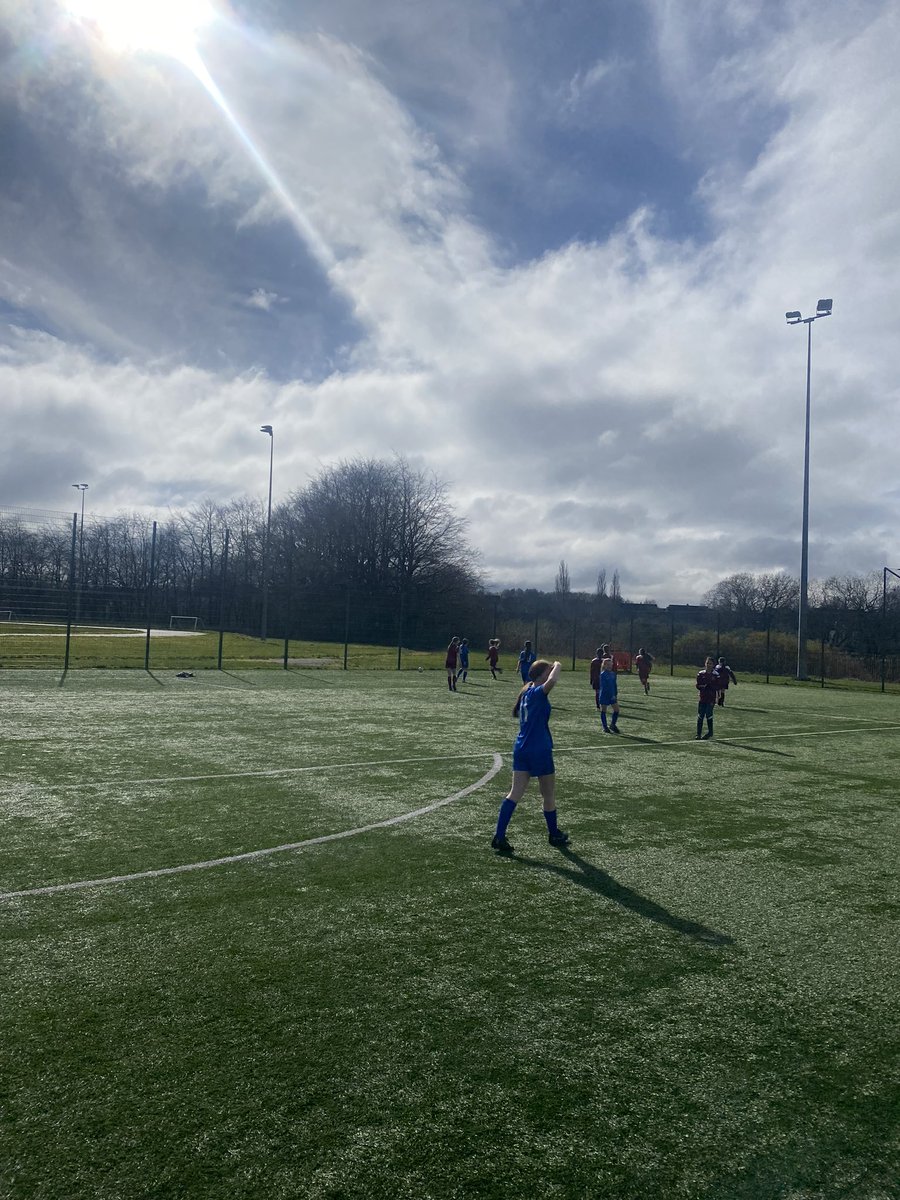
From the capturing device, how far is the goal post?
4147 centimetres

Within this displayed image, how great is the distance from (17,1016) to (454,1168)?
2.43 m

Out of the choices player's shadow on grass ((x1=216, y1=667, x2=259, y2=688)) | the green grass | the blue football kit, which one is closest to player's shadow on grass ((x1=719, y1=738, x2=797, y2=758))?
the green grass

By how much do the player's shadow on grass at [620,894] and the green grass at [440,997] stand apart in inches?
1.6

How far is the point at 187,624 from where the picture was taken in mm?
43656

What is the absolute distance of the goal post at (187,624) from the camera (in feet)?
136

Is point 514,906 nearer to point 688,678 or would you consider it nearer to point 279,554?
point 688,678

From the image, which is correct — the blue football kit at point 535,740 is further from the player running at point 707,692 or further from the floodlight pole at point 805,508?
the floodlight pole at point 805,508

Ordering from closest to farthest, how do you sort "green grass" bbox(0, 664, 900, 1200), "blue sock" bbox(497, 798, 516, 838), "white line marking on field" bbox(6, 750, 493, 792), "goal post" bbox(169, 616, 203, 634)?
"green grass" bbox(0, 664, 900, 1200) → "blue sock" bbox(497, 798, 516, 838) → "white line marking on field" bbox(6, 750, 493, 792) → "goal post" bbox(169, 616, 203, 634)

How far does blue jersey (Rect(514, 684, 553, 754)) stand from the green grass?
1020 millimetres

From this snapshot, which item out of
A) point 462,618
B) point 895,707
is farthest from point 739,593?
point 895,707

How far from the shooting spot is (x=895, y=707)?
1088 inches

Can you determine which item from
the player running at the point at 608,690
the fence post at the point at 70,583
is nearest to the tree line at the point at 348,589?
the fence post at the point at 70,583

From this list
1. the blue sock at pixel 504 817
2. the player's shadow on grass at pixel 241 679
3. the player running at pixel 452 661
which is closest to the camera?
the blue sock at pixel 504 817

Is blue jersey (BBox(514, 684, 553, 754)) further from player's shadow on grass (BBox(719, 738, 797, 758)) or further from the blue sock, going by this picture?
player's shadow on grass (BBox(719, 738, 797, 758))
